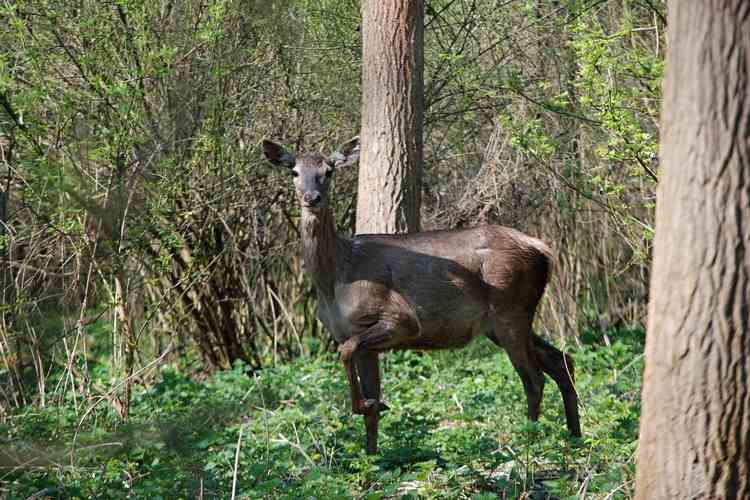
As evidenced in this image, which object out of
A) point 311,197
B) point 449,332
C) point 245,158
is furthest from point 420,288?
point 245,158

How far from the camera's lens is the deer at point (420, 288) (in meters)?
7.89

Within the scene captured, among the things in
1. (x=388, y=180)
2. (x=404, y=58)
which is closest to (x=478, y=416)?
(x=388, y=180)

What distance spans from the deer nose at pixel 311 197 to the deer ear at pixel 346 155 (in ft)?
1.78

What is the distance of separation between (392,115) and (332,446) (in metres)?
3.41

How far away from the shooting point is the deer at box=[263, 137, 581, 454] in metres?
7.89

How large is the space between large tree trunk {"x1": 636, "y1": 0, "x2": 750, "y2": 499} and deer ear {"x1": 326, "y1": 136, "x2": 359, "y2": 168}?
4.30m

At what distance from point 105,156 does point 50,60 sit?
1408mm

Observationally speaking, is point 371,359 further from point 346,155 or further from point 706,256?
point 706,256

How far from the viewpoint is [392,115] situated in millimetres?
9375

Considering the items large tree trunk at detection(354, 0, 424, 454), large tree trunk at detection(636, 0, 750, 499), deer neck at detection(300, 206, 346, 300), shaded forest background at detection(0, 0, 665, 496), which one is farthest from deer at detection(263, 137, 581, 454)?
large tree trunk at detection(636, 0, 750, 499)

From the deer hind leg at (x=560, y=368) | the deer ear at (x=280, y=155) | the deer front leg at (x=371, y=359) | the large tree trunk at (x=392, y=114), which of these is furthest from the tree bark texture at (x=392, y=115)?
the deer hind leg at (x=560, y=368)

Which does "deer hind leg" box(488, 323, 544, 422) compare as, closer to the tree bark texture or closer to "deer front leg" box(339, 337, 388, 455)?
"deer front leg" box(339, 337, 388, 455)

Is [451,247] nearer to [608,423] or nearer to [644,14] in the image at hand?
[608,423]

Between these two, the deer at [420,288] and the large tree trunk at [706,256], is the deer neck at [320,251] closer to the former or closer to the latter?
the deer at [420,288]
